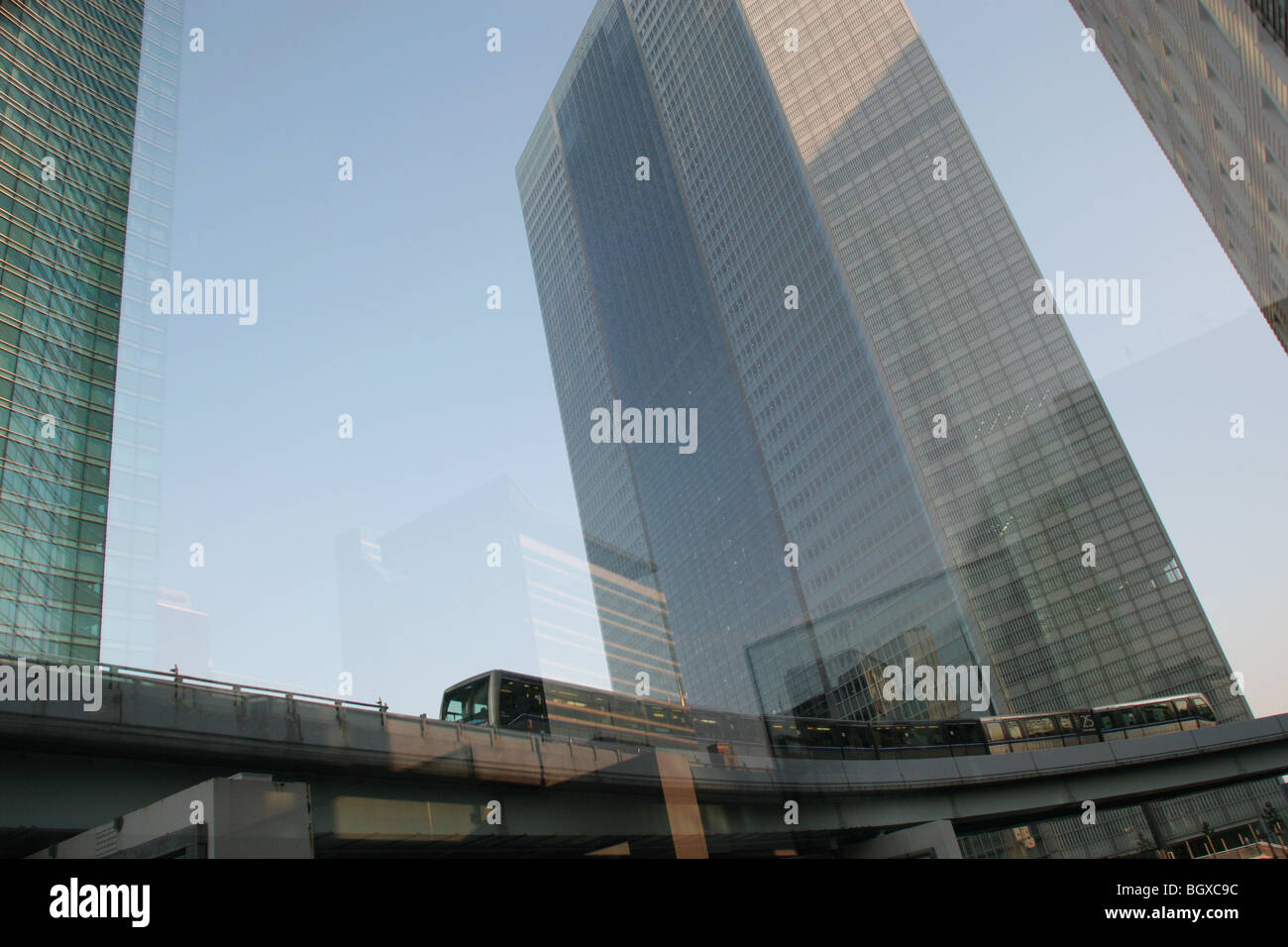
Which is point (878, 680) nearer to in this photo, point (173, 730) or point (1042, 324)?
point (1042, 324)

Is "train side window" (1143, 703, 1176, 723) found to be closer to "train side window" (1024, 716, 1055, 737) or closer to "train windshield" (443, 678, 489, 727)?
"train side window" (1024, 716, 1055, 737)

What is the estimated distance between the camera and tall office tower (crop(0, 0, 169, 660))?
175 ft

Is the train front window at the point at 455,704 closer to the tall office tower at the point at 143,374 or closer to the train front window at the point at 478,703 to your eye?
the train front window at the point at 478,703

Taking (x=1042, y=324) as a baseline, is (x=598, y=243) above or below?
above

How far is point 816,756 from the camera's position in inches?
1297

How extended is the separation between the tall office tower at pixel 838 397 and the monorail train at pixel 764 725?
46093 mm

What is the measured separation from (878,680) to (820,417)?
99.8 feet

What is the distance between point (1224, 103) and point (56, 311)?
67387mm

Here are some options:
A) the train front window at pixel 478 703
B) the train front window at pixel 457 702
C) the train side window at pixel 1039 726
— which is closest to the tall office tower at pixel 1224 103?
the train side window at pixel 1039 726

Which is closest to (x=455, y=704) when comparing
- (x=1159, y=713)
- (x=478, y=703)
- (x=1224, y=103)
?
(x=478, y=703)

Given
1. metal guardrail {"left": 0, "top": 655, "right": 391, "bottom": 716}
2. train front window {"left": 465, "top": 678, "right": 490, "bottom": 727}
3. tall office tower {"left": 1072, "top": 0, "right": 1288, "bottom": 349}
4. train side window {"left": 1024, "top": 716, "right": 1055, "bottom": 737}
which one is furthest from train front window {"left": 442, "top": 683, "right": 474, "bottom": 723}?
train side window {"left": 1024, "top": 716, "right": 1055, "bottom": 737}

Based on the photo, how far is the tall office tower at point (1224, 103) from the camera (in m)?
19.8
